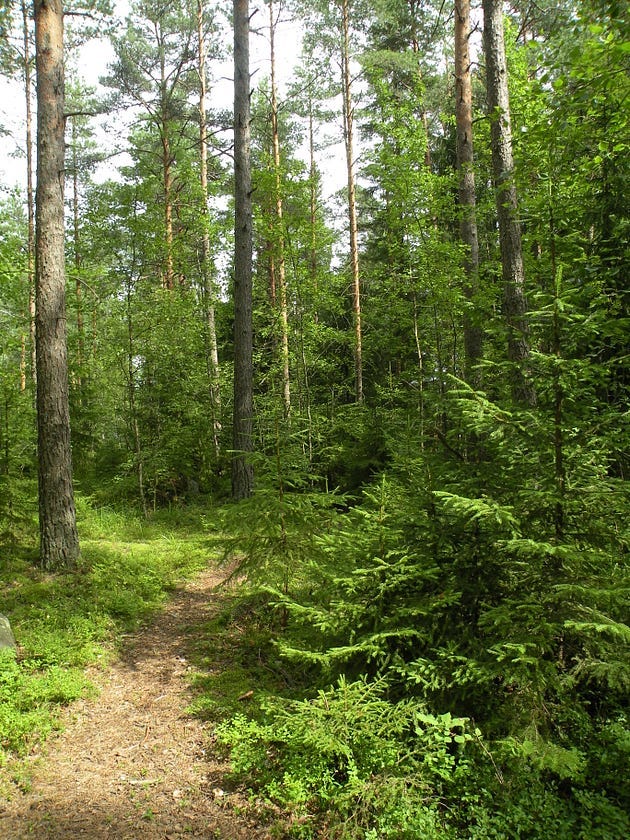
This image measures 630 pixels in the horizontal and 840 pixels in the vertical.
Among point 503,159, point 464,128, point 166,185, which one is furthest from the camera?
point 166,185

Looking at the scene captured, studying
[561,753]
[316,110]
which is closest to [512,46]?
[316,110]

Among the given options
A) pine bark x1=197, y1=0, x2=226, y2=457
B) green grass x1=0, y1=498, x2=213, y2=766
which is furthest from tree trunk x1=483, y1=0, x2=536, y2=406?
pine bark x1=197, y1=0, x2=226, y2=457

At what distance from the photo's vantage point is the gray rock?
472cm

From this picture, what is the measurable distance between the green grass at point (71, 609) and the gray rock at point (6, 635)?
102 mm

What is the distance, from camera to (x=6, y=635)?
4820 millimetres

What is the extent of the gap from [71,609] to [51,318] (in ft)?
11.8

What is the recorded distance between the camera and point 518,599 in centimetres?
338

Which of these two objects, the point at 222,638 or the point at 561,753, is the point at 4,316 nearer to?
the point at 222,638

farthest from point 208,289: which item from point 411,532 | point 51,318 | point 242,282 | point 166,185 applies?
point 411,532

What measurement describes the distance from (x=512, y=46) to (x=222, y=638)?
47.8 ft

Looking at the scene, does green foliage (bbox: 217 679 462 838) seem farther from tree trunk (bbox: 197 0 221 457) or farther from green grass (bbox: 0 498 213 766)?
tree trunk (bbox: 197 0 221 457)

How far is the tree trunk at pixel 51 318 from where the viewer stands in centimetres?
651

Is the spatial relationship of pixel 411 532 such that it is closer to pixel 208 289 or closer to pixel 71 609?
pixel 71 609

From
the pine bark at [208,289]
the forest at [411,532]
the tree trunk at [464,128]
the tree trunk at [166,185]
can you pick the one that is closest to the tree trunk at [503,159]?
the forest at [411,532]
